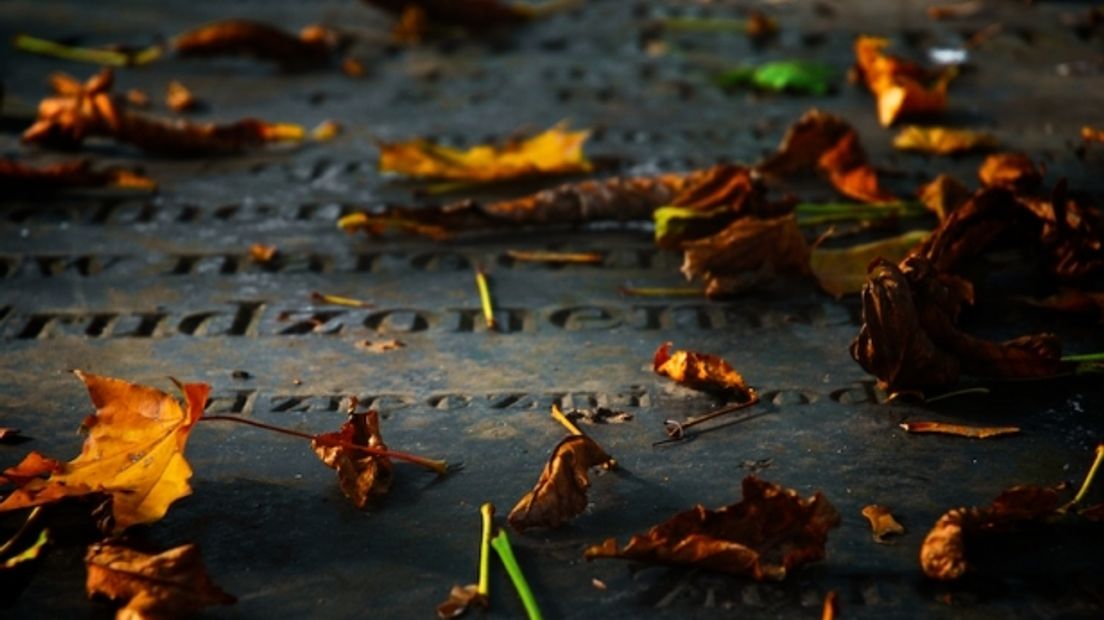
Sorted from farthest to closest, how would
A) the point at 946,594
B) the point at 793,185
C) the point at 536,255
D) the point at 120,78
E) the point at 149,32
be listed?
1. the point at 149,32
2. the point at 120,78
3. the point at 793,185
4. the point at 536,255
5. the point at 946,594

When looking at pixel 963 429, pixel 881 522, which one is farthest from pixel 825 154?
pixel 881 522

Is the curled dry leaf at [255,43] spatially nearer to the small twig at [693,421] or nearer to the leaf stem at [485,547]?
the small twig at [693,421]

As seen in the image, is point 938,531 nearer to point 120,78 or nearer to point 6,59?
point 120,78

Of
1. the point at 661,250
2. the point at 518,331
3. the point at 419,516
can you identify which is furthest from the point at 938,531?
the point at 661,250

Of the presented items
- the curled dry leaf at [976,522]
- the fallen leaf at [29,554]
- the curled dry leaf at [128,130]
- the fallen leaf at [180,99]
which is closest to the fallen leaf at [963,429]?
the curled dry leaf at [976,522]

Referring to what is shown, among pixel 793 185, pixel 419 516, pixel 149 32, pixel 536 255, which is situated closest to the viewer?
pixel 419 516

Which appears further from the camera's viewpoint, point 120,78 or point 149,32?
point 149,32
